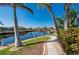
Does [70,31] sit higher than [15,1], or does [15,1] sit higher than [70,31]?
[15,1]

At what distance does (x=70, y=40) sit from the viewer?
18.1 ft

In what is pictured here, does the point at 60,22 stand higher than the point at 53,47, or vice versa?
the point at 60,22

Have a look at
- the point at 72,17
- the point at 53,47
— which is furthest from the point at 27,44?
the point at 72,17

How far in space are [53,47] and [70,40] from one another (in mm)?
332

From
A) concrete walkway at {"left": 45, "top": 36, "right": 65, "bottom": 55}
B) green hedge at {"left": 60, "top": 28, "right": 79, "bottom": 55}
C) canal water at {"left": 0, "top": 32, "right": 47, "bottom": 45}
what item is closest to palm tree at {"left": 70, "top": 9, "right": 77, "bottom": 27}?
green hedge at {"left": 60, "top": 28, "right": 79, "bottom": 55}

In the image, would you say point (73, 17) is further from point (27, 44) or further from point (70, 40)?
point (27, 44)

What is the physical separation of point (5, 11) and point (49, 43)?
38.5 inches

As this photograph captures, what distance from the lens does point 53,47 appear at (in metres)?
5.56

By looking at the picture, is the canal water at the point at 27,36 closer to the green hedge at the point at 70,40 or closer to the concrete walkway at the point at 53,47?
the concrete walkway at the point at 53,47

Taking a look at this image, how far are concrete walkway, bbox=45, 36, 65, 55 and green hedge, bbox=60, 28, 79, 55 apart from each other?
97 mm

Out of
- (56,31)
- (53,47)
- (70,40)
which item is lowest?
(53,47)
